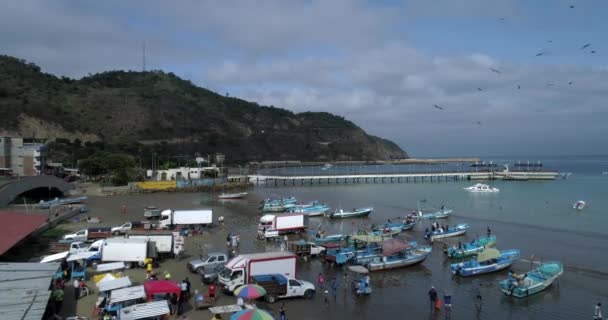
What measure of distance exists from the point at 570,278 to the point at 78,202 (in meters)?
44.9

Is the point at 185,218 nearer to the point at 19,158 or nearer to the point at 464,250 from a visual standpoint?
the point at 464,250

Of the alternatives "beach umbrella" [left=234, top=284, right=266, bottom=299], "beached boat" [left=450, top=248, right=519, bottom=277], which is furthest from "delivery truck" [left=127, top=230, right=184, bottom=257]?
"beached boat" [left=450, top=248, right=519, bottom=277]

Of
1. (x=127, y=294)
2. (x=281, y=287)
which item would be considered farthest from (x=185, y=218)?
(x=127, y=294)

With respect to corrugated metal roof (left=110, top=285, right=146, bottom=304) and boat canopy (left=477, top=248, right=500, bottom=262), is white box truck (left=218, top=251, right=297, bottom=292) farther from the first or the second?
boat canopy (left=477, top=248, right=500, bottom=262)

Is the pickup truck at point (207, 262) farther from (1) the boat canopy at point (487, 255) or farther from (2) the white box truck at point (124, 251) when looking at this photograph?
(1) the boat canopy at point (487, 255)

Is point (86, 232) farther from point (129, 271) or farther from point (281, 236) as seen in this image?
point (281, 236)

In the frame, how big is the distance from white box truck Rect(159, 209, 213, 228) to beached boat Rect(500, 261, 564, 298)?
75.6ft

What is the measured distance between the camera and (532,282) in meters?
20.9

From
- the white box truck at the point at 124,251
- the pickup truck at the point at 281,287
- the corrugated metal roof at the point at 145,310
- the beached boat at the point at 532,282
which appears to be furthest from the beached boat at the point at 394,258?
the corrugated metal roof at the point at 145,310

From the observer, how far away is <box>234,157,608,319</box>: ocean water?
18.5m

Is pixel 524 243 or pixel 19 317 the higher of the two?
pixel 19 317

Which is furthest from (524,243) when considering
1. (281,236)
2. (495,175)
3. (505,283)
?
(495,175)

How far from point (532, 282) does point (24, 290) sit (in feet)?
69.4

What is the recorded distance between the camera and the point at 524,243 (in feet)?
110
